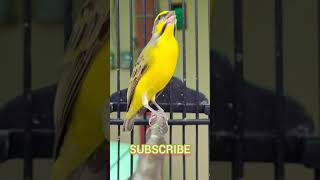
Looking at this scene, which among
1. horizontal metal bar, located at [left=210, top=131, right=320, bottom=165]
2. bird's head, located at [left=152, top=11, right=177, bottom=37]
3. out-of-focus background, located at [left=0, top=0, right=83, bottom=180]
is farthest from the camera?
out-of-focus background, located at [left=0, top=0, right=83, bottom=180]

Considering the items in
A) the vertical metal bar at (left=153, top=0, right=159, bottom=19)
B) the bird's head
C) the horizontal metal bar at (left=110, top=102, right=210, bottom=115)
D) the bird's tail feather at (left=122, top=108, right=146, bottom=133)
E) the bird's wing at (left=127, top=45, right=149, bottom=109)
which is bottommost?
the bird's tail feather at (left=122, top=108, right=146, bottom=133)

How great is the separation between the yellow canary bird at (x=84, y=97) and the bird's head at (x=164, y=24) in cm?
36

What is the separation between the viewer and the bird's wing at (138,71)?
3.47 meters

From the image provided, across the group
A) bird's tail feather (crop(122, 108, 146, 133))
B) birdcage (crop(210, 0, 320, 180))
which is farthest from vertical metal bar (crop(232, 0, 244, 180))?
bird's tail feather (crop(122, 108, 146, 133))

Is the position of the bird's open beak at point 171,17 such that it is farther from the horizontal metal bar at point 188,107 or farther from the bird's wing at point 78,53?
the horizontal metal bar at point 188,107

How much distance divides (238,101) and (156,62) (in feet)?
2.12

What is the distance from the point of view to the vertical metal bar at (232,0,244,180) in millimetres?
3607

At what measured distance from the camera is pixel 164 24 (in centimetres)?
346

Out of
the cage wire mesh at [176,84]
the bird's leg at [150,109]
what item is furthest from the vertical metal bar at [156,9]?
the bird's leg at [150,109]

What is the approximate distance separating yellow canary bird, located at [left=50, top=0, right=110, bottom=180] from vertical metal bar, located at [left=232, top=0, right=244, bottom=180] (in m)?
0.89

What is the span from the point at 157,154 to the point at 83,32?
100 centimetres

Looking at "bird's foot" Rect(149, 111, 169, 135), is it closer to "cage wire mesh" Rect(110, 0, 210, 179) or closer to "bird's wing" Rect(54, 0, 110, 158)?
"cage wire mesh" Rect(110, 0, 210, 179)

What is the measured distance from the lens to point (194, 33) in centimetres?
351

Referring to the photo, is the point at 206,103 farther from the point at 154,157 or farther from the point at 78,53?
the point at 78,53
